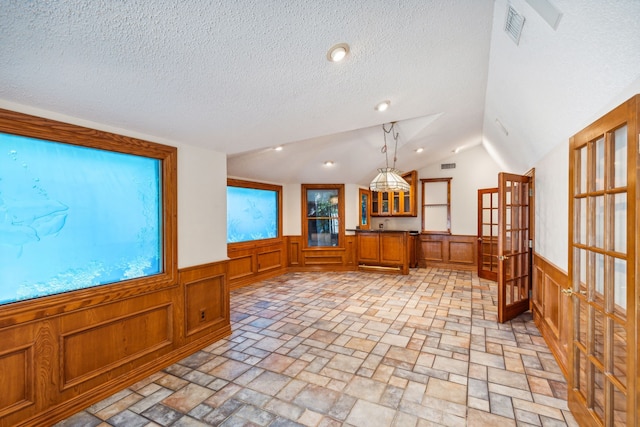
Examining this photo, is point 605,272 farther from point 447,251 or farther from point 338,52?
point 447,251

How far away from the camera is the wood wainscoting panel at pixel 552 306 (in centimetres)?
247

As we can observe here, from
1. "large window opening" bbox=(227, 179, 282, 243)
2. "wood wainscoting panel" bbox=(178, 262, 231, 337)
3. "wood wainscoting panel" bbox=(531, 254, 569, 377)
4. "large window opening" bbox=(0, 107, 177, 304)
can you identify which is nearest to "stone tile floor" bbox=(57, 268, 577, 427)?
"wood wainscoting panel" bbox=(531, 254, 569, 377)

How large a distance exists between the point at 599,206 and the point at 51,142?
358cm

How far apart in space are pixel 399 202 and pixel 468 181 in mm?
1724

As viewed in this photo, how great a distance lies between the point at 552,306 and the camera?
2.88 m

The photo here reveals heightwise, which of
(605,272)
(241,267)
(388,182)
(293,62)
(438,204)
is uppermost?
(293,62)

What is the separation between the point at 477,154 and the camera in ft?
22.4

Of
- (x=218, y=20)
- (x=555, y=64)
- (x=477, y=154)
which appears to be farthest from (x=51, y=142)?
(x=477, y=154)

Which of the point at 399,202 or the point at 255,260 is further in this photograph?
the point at 399,202

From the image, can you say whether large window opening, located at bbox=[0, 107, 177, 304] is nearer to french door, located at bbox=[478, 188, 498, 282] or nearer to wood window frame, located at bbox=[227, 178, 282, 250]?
wood window frame, located at bbox=[227, 178, 282, 250]

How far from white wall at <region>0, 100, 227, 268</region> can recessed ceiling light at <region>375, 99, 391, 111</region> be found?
71.4 inches

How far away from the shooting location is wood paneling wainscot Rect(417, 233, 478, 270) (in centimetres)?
678

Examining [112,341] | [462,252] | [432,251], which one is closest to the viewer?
[112,341]

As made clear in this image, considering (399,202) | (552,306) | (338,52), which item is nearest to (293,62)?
(338,52)
